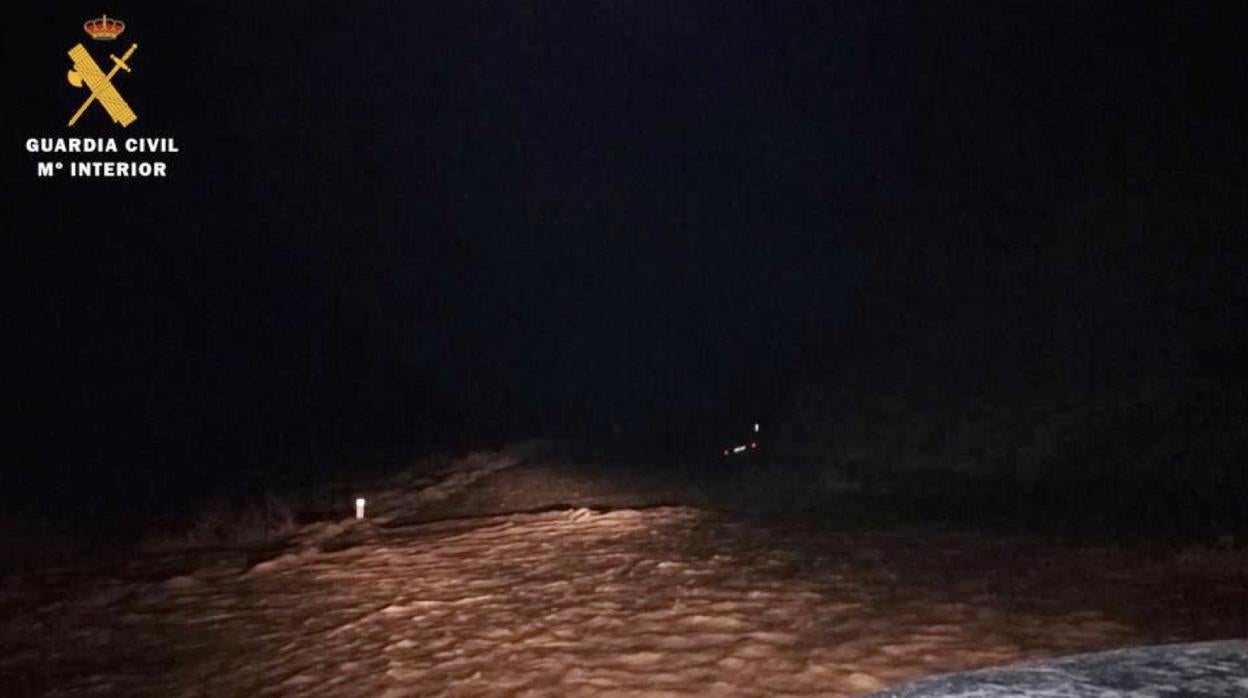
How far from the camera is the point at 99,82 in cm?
2589

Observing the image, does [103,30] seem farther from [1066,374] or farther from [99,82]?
[1066,374]

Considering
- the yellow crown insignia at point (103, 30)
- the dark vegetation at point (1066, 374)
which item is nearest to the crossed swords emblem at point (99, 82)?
the yellow crown insignia at point (103, 30)

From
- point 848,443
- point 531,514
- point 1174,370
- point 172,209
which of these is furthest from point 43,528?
point 172,209

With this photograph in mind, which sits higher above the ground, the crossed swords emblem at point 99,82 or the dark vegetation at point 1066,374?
the crossed swords emblem at point 99,82

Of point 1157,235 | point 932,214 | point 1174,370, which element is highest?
point 932,214

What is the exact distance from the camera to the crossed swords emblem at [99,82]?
83.9ft

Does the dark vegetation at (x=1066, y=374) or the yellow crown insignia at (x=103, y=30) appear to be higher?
the yellow crown insignia at (x=103, y=30)

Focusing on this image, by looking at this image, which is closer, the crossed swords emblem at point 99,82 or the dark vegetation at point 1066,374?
the dark vegetation at point 1066,374

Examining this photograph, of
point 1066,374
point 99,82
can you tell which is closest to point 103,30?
point 99,82

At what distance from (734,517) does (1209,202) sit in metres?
14.3

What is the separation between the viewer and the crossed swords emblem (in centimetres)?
2558

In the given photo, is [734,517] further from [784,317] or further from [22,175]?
[784,317]

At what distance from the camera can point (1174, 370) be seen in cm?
1938

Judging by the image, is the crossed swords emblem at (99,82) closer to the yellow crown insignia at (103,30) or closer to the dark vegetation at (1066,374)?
the yellow crown insignia at (103,30)
